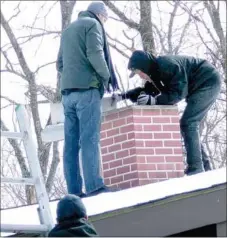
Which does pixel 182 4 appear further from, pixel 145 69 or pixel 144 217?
pixel 144 217

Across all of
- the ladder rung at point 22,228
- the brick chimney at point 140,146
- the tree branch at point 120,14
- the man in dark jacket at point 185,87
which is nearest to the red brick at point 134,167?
the brick chimney at point 140,146

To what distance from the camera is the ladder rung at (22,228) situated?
5.31 metres

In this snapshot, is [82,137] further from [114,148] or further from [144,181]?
[144,181]

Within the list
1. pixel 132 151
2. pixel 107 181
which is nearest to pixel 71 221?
pixel 132 151

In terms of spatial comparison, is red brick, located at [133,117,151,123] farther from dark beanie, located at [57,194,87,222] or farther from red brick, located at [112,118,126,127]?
dark beanie, located at [57,194,87,222]

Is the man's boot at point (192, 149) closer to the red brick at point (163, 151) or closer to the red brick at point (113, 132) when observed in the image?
the red brick at point (163, 151)

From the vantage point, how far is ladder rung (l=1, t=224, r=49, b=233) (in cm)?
531

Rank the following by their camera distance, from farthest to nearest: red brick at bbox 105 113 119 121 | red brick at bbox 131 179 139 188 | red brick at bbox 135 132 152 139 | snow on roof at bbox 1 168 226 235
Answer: red brick at bbox 105 113 119 121, red brick at bbox 135 132 152 139, red brick at bbox 131 179 139 188, snow on roof at bbox 1 168 226 235

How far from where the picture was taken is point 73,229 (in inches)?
211

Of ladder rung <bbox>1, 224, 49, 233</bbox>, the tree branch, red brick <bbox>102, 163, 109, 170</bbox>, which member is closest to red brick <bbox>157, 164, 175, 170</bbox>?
red brick <bbox>102, 163, 109, 170</bbox>

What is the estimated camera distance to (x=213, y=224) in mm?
6891

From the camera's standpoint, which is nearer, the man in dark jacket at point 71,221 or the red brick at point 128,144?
the man in dark jacket at point 71,221

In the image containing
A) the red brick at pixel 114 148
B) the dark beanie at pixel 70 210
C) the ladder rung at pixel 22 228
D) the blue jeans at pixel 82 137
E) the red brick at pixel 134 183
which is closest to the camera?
the ladder rung at pixel 22 228

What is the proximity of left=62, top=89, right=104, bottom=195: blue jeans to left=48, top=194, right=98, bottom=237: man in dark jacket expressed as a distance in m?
1.97
